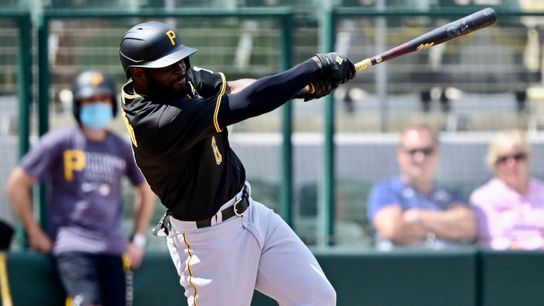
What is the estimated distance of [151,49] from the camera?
14.5 feet

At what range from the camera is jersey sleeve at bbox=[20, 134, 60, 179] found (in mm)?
6438

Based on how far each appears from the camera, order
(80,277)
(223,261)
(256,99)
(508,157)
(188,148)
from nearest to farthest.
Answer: (256,99) → (188,148) → (223,261) → (80,277) → (508,157)

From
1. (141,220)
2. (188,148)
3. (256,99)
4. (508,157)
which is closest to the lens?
(256,99)

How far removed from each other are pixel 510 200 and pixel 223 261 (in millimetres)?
2678

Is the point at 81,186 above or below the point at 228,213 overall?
below

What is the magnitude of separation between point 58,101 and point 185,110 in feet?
8.93

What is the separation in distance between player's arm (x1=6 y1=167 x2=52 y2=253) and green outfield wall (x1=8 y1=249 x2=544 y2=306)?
0.29ft

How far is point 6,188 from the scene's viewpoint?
6.82 meters

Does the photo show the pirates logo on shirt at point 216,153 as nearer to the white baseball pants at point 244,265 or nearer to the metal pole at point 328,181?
the white baseball pants at point 244,265

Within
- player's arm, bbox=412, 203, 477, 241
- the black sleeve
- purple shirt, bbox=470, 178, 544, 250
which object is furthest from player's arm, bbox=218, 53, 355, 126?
purple shirt, bbox=470, 178, 544, 250

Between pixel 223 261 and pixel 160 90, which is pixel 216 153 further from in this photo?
pixel 223 261

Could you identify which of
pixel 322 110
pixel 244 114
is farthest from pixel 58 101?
pixel 244 114

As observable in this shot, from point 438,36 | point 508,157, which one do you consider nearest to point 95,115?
point 438,36

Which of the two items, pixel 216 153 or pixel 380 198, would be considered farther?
pixel 380 198
